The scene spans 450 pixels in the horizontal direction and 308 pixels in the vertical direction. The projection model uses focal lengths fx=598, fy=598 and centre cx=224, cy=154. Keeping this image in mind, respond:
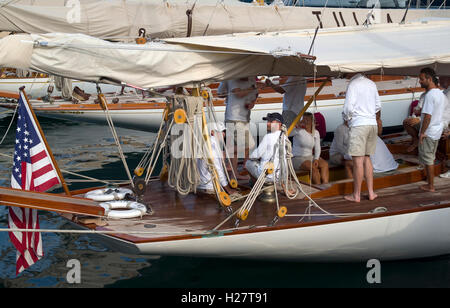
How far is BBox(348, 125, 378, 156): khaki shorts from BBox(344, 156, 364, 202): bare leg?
3.8 inches

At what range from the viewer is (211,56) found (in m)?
6.18

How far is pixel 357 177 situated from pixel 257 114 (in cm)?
725

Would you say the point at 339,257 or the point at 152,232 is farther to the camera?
the point at 339,257

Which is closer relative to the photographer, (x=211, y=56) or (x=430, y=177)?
(x=211, y=56)

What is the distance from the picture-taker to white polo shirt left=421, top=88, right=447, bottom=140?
259 inches

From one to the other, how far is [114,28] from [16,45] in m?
4.96

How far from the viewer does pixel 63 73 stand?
5637 millimetres

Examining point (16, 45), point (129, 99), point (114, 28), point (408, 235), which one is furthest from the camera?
point (129, 99)

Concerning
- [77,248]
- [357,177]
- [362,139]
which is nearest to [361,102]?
[362,139]

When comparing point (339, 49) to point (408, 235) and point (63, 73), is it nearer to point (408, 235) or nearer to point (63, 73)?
point (408, 235)

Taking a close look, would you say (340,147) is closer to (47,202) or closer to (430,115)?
(430,115)

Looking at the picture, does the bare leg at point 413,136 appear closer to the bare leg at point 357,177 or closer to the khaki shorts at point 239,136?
the bare leg at point 357,177
